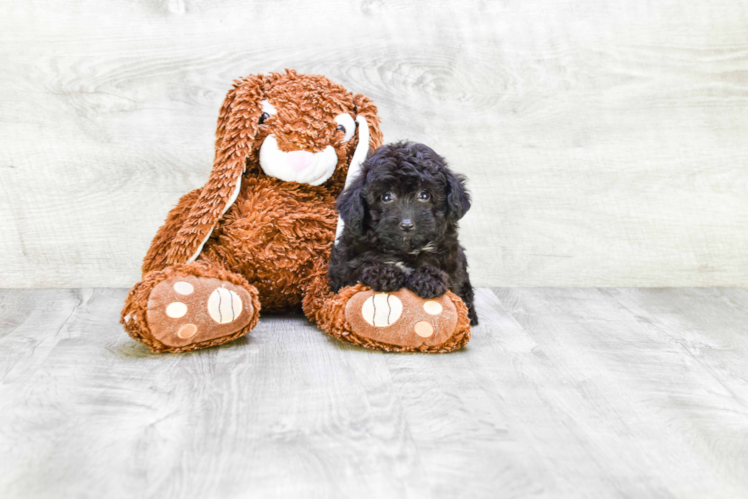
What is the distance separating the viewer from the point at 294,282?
1.77 meters

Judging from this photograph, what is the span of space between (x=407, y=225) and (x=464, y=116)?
103 centimetres

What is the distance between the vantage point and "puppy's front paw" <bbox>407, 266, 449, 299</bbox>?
1481mm

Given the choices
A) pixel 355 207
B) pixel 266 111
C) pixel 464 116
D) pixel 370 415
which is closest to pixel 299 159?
pixel 266 111

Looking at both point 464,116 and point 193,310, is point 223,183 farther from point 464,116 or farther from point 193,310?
point 464,116

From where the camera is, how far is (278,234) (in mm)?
1736

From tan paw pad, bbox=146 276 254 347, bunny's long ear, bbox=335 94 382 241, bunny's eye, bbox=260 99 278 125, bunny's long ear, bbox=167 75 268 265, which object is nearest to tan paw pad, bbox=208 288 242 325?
tan paw pad, bbox=146 276 254 347

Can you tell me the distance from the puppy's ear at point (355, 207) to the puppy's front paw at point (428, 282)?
6.5 inches

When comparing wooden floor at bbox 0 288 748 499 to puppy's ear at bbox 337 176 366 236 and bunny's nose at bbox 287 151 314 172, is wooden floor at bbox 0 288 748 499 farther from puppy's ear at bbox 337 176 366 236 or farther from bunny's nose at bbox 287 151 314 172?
bunny's nose at bbox 287 151 314 172

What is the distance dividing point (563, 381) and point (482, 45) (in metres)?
1.36

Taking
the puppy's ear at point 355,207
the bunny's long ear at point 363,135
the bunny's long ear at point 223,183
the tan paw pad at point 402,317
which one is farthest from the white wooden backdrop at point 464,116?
the tan paw pad at point 402,317

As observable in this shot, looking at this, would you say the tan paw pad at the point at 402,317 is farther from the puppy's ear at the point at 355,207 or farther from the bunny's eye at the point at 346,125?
the bunny's eye at the point at 346,125

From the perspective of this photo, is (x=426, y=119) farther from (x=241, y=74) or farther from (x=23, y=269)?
(x=23, y=269)

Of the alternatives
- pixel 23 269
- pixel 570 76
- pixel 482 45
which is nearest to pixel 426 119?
pixel 482 45

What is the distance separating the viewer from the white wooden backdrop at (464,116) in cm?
221
